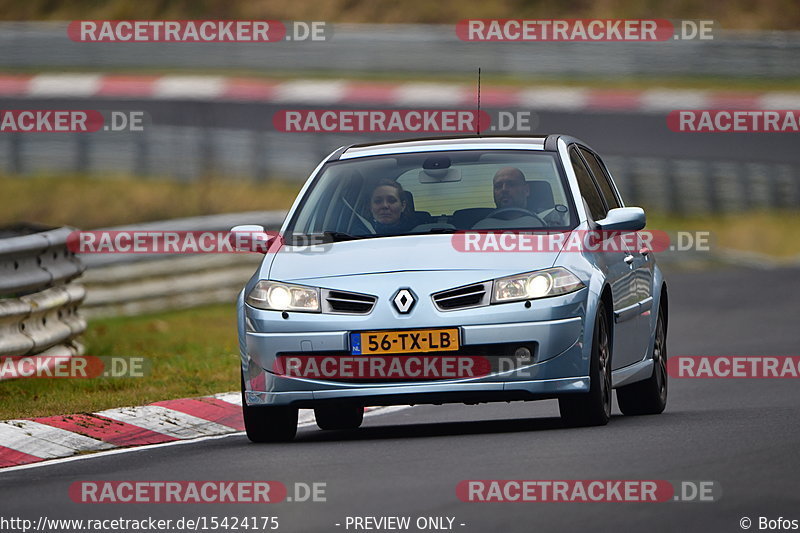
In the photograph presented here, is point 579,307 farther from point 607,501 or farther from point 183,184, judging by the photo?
point 183,184

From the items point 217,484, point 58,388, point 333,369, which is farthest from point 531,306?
point 58,388

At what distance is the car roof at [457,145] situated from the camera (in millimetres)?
11250

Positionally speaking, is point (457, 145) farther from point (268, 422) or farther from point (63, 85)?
point (63, 85)

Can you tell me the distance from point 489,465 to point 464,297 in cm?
135

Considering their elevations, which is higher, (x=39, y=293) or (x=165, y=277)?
(x=39, y=293)

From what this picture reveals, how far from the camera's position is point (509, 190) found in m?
10.8

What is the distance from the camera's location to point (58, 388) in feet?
44.3

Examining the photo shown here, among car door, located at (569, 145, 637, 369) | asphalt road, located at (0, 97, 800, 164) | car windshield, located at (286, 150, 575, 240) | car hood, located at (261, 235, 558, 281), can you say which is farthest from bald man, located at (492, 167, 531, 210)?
asphalt road, located at (0, 97, 800, 164)

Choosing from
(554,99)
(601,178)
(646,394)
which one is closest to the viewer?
(646,394)

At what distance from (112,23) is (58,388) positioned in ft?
96.4

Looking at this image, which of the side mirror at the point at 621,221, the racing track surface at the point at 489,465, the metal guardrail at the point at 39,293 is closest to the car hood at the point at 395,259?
the side mirror at the point at 621,221

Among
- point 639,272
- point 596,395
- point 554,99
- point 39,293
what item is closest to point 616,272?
point 639,272

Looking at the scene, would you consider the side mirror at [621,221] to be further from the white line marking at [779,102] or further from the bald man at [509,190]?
the white line marking at [779,102]

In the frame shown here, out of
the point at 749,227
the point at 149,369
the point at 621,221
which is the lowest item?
the point at 149,369
